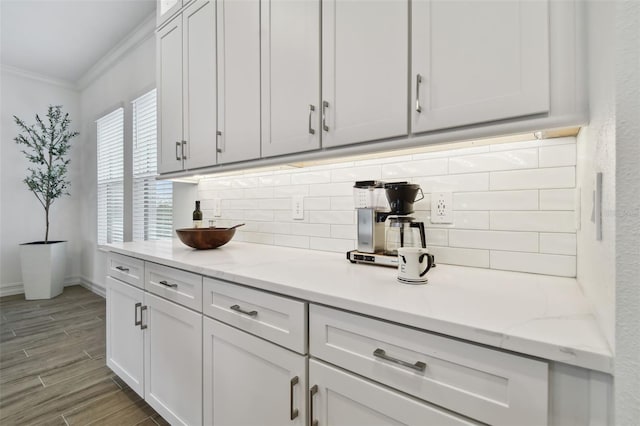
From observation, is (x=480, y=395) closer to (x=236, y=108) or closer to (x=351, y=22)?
(x=351, y=22)

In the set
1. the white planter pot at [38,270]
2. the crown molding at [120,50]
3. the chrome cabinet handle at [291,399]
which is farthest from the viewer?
the white planter pot at [38,270]

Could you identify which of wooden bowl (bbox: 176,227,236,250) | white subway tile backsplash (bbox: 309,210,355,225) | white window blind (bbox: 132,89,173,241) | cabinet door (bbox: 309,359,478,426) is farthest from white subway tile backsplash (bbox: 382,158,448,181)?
white window blind (bbox: 132,89,173,241)

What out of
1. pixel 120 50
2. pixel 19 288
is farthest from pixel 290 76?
pixel 19 288

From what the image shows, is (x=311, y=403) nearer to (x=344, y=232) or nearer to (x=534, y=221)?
(x=344, y=232)

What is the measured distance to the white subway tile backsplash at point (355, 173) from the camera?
58.3 inches

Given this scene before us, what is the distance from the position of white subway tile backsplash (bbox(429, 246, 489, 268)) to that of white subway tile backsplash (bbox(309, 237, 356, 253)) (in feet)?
1.39

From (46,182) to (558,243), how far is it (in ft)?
17.5

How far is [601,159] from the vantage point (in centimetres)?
63

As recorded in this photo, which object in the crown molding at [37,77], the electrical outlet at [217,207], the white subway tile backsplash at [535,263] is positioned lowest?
the white subway tile backsplash at [535,263]

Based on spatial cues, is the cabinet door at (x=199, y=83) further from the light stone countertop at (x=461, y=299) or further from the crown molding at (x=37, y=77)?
the crown molding at (x=37, y=77)

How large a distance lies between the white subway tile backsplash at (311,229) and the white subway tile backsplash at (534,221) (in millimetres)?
809

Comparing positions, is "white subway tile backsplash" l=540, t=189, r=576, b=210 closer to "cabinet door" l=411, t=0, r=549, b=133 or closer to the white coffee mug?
→ "cabinet door" l=411, t=0, r=549, b=133

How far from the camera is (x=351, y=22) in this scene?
1.20m

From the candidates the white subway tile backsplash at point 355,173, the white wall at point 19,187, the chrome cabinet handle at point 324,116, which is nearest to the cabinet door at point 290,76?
the chrome cabinet handle at point 324,116
